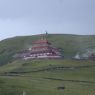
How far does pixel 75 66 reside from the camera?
475ft

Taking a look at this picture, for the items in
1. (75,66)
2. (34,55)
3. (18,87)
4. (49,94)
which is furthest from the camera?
(34,55)

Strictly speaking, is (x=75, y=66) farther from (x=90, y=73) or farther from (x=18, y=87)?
(x=18, y=87)

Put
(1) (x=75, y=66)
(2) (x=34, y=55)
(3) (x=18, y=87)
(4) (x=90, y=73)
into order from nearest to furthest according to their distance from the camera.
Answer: (3) (x=18, y=87) → (4) (x=90, y=73) → (1) (x=75, y=66) → (2) (x=34, y=55)

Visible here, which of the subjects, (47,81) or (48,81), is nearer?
(47,81)

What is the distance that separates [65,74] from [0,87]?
43.7 metres

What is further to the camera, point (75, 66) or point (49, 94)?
point (75, 66)

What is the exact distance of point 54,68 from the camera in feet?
457

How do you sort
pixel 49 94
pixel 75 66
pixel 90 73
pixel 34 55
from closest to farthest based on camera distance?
pixel 49 94 < pixel 90 73 < pixel 75 66 < pixel 34 55

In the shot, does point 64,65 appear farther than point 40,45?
No

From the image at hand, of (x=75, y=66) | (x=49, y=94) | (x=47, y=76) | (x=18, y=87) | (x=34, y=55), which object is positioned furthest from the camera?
(x=34, y=55)

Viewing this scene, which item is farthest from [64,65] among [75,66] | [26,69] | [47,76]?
[47,76]

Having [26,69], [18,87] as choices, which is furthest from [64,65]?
[18,87]

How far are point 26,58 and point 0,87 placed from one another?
94437 millimetres

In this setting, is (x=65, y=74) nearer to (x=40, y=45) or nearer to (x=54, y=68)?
(x=54, y=68)
